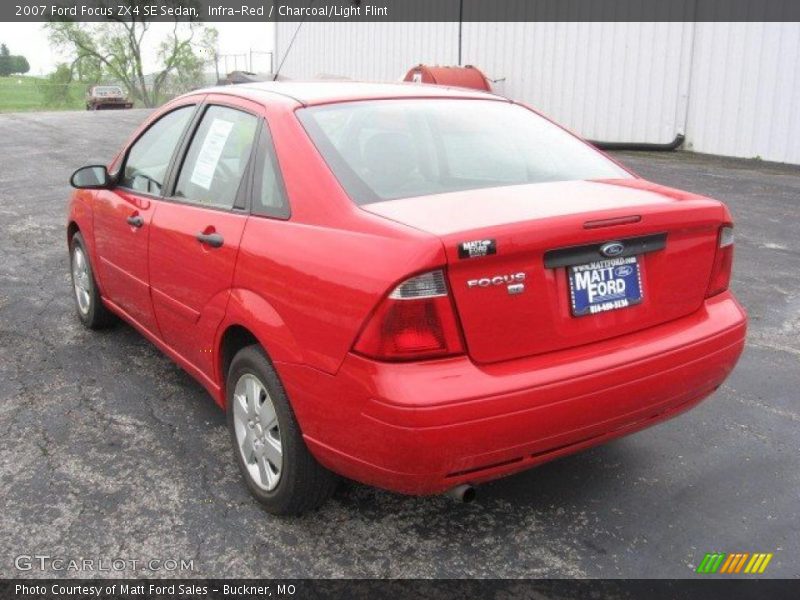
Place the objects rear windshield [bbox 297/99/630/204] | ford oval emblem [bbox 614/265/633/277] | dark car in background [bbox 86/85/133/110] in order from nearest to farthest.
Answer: ford oval emblem [bbox 614/265/633/277]
rear windshield [bbox 297/99/630/204]
dark car in background [bbox 86/85/133/110]

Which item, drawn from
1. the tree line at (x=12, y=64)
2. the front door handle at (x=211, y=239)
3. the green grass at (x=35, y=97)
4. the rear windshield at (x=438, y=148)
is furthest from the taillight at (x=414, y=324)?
the tree line at (x=12, y=64)

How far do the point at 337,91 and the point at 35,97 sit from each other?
74974 millimetres

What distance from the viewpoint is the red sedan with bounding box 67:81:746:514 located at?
98.9 inches

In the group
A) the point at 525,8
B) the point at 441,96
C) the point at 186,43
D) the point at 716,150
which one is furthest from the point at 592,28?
the point at 186,43

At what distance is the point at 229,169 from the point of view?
348 cm

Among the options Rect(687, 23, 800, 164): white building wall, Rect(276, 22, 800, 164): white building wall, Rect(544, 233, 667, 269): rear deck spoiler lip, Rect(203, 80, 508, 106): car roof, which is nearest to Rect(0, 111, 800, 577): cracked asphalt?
Rect(544, 233, 667, 269): rear deck spoiler lip

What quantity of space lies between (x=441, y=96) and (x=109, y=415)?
7.34ft

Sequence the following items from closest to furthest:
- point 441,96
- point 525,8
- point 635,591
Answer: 1. point 635,591
2. point 441,96
3. point 525,8

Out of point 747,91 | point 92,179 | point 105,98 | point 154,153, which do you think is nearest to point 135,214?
A: point 154,153

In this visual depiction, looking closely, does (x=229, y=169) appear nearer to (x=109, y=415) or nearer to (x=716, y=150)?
(x=109, y=415)

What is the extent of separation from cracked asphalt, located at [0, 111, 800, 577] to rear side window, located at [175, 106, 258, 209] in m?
1.13

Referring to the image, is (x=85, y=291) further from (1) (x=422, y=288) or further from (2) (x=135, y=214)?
(1) (x=422, y=288)

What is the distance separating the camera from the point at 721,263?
317 cm

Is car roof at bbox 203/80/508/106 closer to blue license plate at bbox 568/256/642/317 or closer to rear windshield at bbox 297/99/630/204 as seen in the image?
rear windshield at bbox 297/99/630/204
